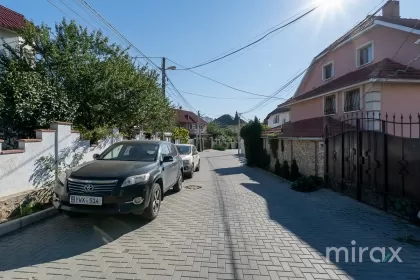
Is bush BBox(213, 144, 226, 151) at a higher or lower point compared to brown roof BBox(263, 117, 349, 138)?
lower

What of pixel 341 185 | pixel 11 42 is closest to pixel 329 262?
pixel 341 185

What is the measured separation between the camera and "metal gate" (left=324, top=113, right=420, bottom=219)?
533cm

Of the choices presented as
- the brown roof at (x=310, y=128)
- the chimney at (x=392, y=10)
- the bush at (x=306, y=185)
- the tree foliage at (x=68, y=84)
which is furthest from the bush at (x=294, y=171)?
the chimney at (x=392, y=10)

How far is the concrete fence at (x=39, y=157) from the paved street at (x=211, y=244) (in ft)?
3.35

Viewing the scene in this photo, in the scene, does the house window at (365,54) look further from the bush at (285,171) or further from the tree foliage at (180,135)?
the tree foliage at (180,135)

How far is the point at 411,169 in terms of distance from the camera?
5.27 meters

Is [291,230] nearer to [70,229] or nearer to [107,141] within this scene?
[70,229]

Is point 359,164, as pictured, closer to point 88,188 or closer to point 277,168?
point 88,188

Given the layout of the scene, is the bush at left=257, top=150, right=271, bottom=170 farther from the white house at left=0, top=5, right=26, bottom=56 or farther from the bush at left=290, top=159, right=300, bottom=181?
the white house at left=0, top=5, right=26, bottom=56

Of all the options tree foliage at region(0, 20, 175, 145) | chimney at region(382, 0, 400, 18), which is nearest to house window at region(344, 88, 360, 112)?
chimney at region(382, 0, 400, 18)

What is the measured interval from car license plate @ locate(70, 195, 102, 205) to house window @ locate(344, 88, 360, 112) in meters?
10.4

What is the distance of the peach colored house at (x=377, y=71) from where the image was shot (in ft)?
33.3

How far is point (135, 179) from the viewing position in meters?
4.98

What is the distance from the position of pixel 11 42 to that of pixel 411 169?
46.4 feet
